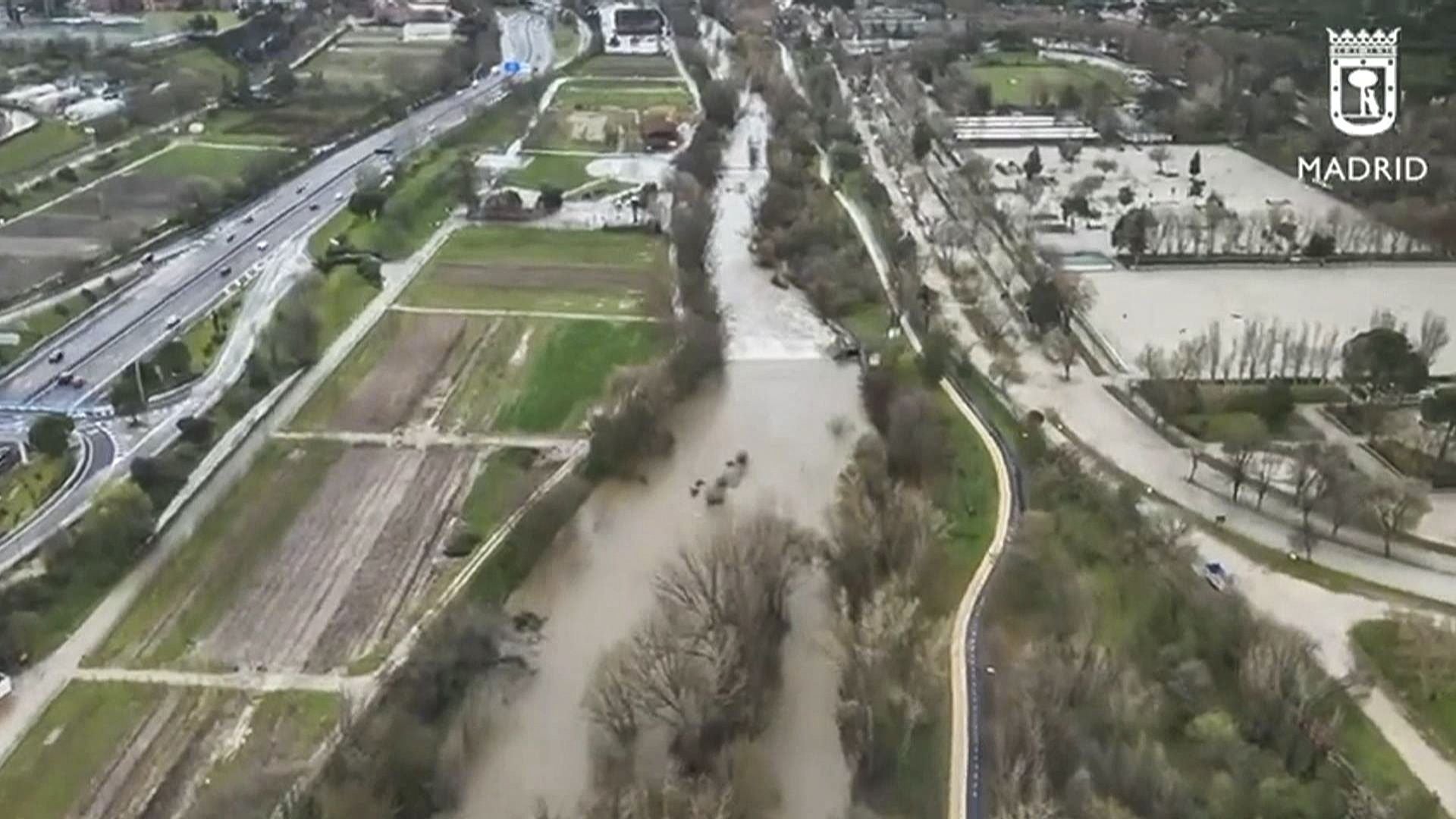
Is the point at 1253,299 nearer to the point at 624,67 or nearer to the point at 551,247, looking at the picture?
the point at 551,247

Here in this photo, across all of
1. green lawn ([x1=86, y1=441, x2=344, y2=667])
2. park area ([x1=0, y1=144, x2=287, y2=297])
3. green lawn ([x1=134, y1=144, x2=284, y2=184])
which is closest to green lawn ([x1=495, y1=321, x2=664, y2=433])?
green lawn ([x1=86, y1=441, x2=344, y2=667])

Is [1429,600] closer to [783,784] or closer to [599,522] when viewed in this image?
[783,784]

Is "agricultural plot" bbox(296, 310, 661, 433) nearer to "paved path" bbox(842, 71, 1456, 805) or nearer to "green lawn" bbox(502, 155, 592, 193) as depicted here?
"paved path" bbox(842, 71, 1456, 805)

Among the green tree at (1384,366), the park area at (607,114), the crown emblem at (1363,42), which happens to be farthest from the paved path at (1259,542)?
the crown emblem at (1363,42)

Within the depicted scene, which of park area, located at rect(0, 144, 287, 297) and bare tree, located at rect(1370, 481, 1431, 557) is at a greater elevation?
park area, located at rect(0, 144, 287, 297)

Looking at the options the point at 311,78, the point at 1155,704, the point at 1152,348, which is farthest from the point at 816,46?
the point at 1155,704

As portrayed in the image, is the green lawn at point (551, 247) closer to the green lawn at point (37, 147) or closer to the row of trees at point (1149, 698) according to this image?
the green lawn at point (37, 147)

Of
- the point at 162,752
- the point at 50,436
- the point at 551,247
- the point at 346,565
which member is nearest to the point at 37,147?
the point at 551,247
